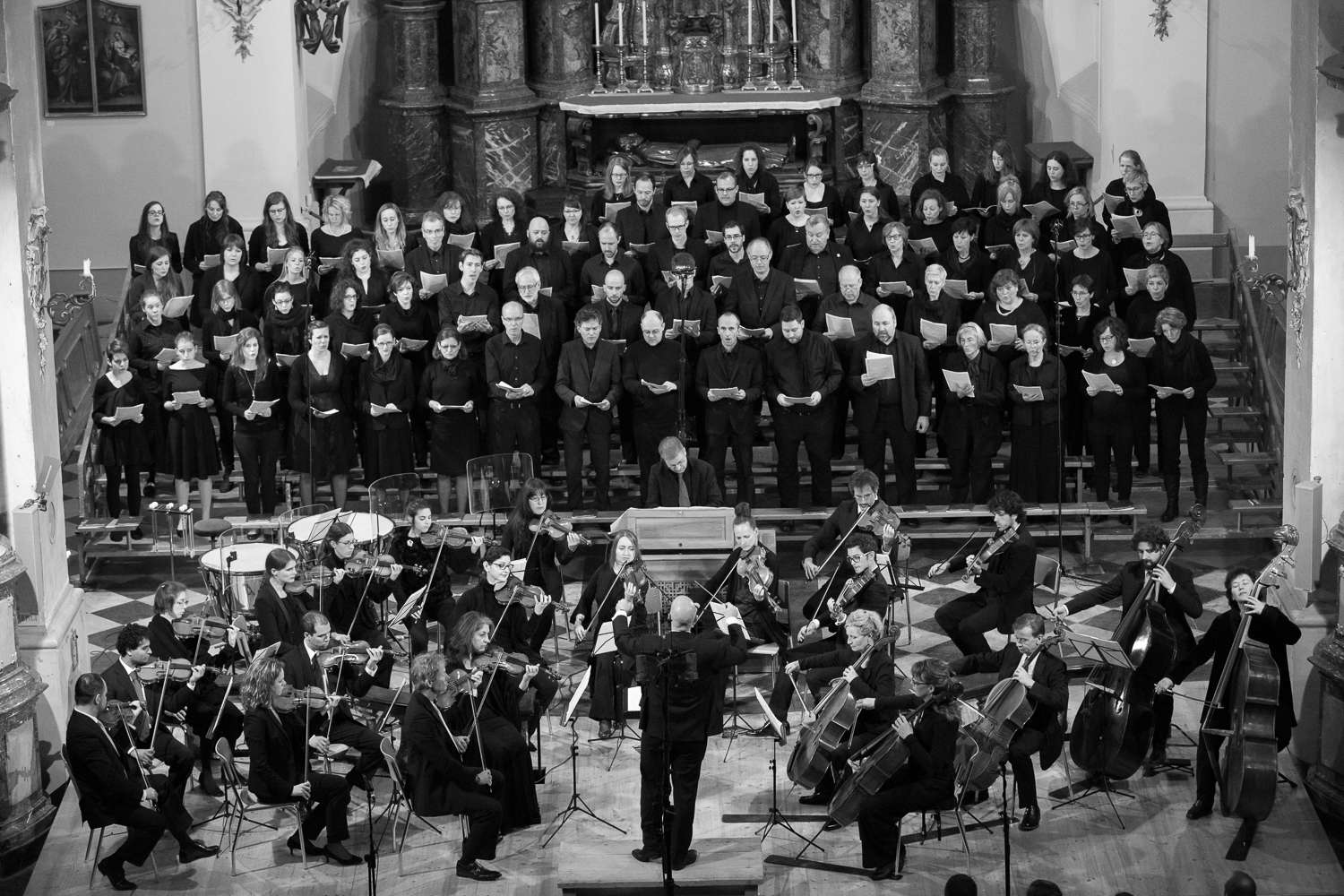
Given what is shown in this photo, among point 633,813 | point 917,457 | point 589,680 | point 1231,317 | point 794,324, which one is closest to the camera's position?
point 633,813

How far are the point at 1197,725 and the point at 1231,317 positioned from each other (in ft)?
16.2

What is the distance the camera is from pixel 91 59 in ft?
55.7

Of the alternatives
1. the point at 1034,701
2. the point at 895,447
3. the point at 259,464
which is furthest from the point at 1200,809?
the point at 259,464

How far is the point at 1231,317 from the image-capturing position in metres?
15.6

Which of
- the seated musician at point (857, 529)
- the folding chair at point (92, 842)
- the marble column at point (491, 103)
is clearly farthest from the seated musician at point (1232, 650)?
the marble column at point (491, 103)

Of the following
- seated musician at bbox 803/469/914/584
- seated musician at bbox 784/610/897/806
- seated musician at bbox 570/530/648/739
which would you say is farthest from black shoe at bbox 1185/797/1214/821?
seated musician at bbox 570/530/648/739

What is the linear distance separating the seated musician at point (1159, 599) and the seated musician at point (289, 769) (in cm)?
337

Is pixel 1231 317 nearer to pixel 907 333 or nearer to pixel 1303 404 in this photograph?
pixel 907 333

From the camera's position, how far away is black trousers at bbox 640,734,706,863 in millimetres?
9789

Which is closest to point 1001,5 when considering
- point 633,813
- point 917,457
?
point 917,457

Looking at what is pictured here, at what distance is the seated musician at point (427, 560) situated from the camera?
11695 millimetres

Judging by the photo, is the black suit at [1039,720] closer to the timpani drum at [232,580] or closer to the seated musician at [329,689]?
the seated musician at [329,689]

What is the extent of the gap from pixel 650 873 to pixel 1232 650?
2.69 metres

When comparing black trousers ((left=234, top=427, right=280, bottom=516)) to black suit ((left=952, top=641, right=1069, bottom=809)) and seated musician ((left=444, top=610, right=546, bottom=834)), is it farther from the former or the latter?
black suit ((left=952, top=641, right=1069, bottom=809))
